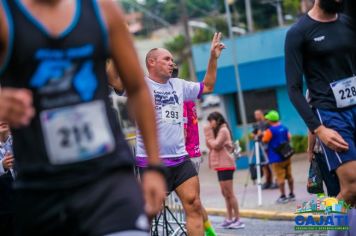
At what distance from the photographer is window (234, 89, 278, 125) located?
87.6ft

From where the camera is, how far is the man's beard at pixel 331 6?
5062 millimetres

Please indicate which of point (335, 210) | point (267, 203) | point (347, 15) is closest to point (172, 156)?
point (335, 210)

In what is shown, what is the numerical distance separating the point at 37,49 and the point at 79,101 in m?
0.25

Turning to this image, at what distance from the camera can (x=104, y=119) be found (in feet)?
9.20

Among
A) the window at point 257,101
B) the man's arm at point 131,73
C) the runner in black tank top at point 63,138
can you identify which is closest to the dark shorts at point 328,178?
the man's arm at point 131,73

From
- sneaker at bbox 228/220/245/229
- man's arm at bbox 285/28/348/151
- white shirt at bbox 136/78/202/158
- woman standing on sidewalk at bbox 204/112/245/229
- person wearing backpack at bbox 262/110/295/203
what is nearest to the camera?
man's arm at bbox 285/28/348/151

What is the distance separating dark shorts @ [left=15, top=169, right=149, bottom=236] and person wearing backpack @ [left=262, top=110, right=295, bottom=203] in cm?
1109

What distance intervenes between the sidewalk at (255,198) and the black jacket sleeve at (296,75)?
256 inches

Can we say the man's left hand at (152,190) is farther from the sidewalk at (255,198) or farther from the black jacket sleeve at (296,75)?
the sidewalk at (255,198)

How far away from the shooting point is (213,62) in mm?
7043

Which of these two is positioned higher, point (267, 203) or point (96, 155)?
point (96, 155)

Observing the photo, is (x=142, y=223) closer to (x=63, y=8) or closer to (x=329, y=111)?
(x=63, y=8)
